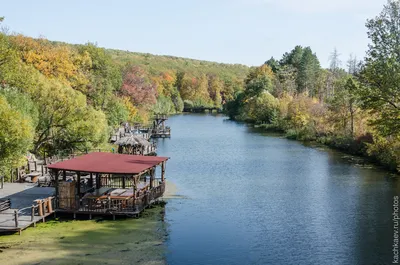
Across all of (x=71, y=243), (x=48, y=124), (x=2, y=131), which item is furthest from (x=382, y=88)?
(x=48, y=124)

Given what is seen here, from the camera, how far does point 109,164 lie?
25.3 metres

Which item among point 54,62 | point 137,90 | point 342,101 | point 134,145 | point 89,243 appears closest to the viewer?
point 89,243

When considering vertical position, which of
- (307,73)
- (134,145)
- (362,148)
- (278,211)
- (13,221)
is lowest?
(278,211)

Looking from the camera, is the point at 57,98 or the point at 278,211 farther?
the point at 57,98

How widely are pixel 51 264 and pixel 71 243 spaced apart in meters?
2.26

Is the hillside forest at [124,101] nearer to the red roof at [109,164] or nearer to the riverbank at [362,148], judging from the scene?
the riverbank at [362,148]

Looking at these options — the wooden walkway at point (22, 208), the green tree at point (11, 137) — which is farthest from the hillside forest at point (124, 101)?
the wooden walkway at point (22, 208)

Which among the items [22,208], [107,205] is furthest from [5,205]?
[107,205]

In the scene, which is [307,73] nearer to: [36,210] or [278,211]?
[278,211]

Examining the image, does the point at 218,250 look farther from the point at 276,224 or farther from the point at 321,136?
the point at 321,136

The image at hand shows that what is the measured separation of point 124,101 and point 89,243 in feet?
157

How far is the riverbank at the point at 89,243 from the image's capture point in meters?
18.2

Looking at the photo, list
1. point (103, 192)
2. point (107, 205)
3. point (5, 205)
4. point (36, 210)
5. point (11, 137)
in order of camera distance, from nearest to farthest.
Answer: point (5, 205) < point (36, 210) < point (107, 205) < point (11, 137) < point (103, 192)

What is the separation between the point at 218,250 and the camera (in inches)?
785
